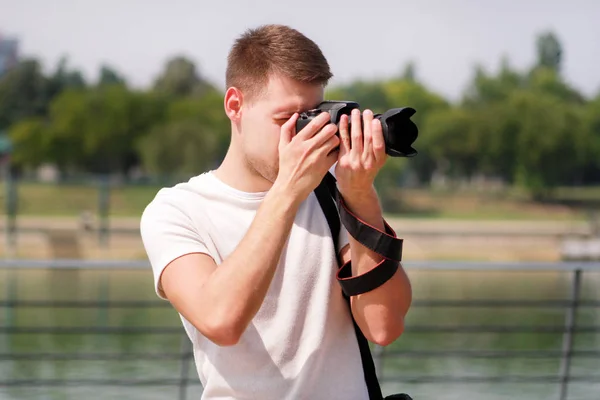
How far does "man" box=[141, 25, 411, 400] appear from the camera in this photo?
1.52 metres

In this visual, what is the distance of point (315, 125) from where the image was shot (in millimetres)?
1518

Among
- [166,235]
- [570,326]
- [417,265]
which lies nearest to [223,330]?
[166,235]

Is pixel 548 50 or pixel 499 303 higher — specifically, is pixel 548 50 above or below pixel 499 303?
below

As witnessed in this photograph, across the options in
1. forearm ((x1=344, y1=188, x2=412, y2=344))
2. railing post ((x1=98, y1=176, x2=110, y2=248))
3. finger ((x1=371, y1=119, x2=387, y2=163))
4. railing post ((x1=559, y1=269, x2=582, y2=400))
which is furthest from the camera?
railing post ((x1=98, y1=176, x2=110, y2=248))

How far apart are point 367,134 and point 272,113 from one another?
0.17 meters

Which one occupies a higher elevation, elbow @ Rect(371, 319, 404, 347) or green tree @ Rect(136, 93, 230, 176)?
elbow @ Rect(371, 319, 404, 347)

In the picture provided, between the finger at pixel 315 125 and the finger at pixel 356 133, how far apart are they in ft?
0.13

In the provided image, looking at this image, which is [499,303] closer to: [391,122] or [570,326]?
[570,326]

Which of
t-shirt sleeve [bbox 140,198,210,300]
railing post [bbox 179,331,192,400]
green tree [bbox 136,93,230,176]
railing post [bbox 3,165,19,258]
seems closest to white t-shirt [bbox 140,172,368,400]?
t-shirt sleeve [bbox 140,198,210,300]

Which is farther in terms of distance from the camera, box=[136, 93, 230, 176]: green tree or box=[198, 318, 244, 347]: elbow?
box=[136, 93, 230, 176]: green tree

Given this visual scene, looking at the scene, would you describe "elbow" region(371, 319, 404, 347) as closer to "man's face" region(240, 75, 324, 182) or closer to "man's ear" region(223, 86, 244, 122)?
"man's face" region(240, 75, 324, 182)

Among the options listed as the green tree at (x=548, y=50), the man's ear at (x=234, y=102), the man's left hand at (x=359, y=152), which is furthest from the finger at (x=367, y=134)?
the green tree at (x=548, y=50)

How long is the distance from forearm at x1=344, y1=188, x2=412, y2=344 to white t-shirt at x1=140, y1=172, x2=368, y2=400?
4cm

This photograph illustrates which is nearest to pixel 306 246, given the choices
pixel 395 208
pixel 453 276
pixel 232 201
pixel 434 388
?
pixel 232 201
